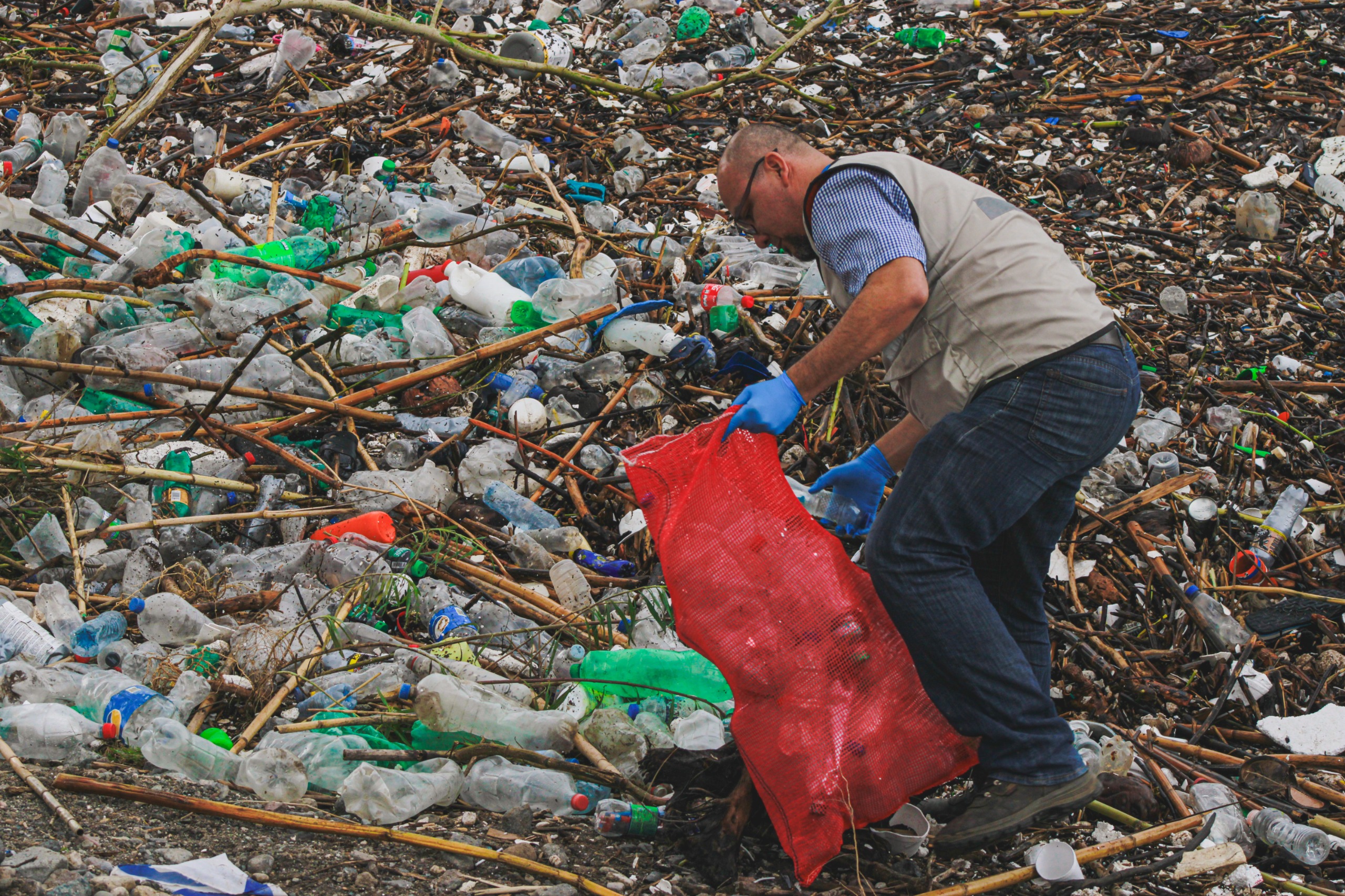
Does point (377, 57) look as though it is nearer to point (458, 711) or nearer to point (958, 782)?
point (458, 711)

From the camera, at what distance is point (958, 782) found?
8.27 ft

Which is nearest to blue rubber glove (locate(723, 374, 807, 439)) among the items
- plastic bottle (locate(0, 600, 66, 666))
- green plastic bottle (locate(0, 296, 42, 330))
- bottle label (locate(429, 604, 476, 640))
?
bottle label (locate(429, 604, 476, 640))

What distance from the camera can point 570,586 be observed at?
10.5ft

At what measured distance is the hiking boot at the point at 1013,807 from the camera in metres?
2.08

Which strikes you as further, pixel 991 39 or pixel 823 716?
pixel 991 39

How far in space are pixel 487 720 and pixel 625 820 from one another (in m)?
0.47

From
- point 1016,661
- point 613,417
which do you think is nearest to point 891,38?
→ point 613,417

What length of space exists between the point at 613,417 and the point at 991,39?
14.8 ft

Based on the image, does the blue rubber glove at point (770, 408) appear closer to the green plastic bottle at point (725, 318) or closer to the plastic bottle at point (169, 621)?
the plastic bottle at point (169, 621)

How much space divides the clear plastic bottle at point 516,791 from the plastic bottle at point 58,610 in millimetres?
1338

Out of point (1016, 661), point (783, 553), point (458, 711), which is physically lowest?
point (458, 711)

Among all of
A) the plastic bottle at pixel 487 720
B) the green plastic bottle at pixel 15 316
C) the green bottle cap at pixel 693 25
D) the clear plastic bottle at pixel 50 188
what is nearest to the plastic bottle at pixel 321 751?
the plastic bottle at pixel 487 720

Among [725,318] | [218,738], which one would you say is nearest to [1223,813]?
[218,738]

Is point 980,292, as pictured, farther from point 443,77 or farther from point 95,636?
point 443,77
